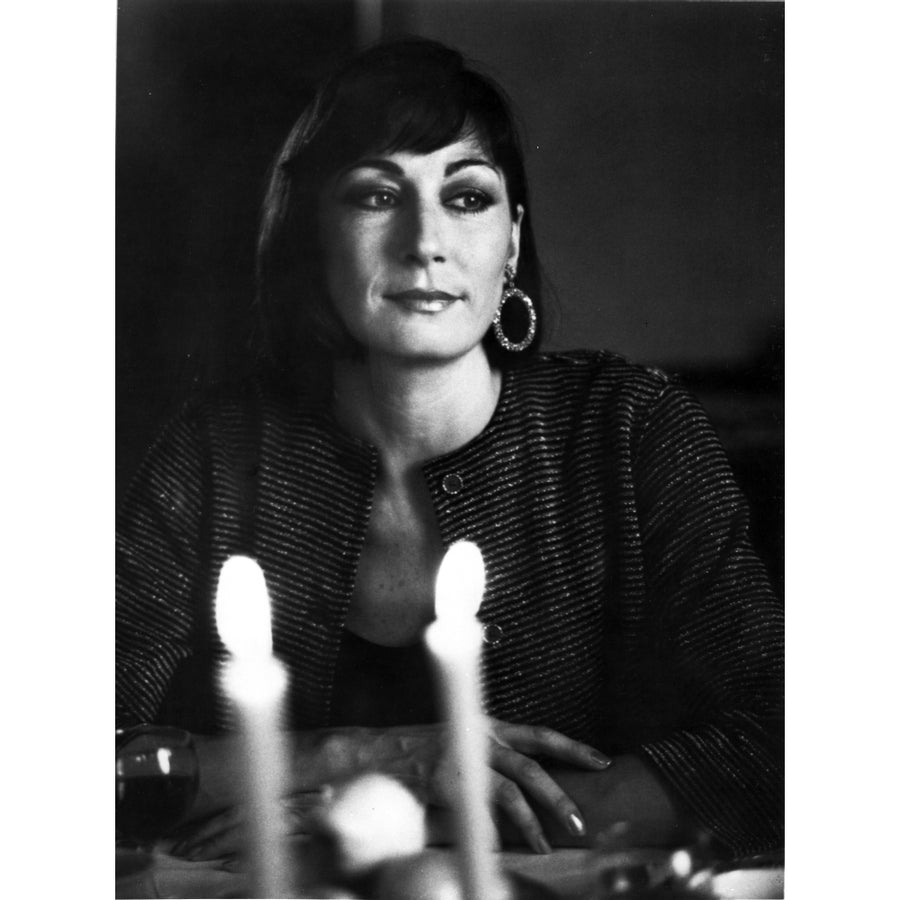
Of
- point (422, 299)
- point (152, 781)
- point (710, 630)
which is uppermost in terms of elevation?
point (422, 299)

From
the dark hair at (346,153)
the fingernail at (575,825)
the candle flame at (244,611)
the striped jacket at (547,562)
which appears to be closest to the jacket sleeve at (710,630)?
the striped jacket at (547,562)

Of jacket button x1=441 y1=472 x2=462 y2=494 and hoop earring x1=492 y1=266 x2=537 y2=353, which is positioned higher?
hoop earring x1=492 y1=266 x2=537 y2=353

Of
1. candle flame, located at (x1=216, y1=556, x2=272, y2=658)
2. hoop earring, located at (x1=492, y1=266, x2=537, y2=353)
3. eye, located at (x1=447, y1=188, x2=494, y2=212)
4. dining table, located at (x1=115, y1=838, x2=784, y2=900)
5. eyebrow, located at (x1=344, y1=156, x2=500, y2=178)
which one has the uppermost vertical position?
eyebrow, located at (x1=344, y1=156, x2=500, y2=178)

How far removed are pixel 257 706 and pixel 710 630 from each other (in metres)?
0.52

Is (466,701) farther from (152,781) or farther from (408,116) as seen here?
(408,116)

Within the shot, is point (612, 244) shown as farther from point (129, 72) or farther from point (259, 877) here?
point (259, 877)

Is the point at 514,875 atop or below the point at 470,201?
below

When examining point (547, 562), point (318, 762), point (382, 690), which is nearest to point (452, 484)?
point (547, 562)

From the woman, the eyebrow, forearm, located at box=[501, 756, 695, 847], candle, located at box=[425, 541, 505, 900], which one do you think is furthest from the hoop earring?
forearm, located at box=[501, 756, 695, 847]

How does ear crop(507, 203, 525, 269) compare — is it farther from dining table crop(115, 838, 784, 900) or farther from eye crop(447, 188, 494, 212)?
dining table crop(115, 838, 784, 900)

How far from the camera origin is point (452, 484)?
1385mm

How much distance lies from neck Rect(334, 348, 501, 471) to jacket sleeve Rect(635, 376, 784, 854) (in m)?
0.20

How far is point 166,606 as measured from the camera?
1396mm

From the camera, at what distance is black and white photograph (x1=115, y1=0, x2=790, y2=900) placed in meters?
1.37
